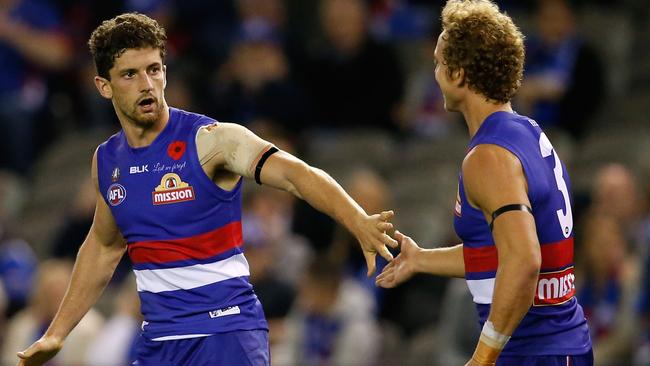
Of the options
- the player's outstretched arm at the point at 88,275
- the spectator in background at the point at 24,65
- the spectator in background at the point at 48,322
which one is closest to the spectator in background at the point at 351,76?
the spectator in background at the point at 24,65

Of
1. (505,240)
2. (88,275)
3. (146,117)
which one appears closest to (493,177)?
(505,240)

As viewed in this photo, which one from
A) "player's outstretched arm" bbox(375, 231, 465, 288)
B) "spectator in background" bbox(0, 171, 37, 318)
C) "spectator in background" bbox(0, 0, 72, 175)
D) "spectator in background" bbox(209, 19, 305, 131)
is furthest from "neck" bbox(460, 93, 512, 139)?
"spectator in background" bbox(0, 0, 72, 175)

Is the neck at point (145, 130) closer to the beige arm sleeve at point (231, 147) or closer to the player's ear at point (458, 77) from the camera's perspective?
the beige arm sleeve at point (231, 147)

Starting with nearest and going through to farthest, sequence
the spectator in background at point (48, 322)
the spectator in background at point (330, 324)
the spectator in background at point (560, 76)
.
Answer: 1. the spectator in background at point (330, 324)
2. the spectator in background at point (48, 322)
3. the spectator in background at point (560, 76)

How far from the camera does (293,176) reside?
5.42m

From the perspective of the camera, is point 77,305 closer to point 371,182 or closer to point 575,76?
point 371,182

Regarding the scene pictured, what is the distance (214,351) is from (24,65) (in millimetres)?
8244

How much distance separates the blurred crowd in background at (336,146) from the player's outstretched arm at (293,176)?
12.1 feet

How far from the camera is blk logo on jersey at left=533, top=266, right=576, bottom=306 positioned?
5344 millimetres

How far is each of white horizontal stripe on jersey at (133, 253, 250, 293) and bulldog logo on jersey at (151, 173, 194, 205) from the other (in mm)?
291

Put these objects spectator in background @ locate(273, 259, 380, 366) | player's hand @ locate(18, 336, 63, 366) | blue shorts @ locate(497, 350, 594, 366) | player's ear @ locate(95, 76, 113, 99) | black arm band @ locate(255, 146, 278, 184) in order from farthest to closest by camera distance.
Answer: spectator in background @ locate(273, 259, 380, 366)
player's hand @ locate(18, 336, 63, 366)
player's ear @ locate(95, 76, 113, 99)
black arm band @ locate(255, 146, 278, 184)
blue shorts @ locate(497, 350, 594, 366)

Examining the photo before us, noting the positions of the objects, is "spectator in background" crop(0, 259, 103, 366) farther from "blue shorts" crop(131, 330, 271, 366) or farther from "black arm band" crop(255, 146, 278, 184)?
"black arm band" crop(255, 146, 278, 184)

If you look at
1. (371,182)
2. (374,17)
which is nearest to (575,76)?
(371,182)

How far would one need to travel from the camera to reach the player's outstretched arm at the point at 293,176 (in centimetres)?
528
